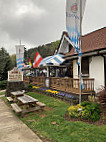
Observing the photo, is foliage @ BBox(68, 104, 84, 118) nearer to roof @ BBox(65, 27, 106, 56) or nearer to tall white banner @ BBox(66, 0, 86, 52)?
tall white banner @ BBox(66, 0, 86, 52)

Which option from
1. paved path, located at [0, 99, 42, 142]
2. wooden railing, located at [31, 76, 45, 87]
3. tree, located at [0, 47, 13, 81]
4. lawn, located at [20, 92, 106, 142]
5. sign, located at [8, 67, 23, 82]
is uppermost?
tree, located at [0, 47, 13, 81]

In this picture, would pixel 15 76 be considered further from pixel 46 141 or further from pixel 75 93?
pixel 46 141

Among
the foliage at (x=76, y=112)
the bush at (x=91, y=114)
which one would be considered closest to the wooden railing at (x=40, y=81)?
the foliage at (x=76, y=112)

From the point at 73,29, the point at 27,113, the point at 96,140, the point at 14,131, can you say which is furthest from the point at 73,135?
the point at 73,29

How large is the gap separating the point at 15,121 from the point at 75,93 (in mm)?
3868

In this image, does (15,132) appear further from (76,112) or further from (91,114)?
(91,114)

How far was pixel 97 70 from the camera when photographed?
7.68 m

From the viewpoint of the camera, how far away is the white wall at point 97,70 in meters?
7.39

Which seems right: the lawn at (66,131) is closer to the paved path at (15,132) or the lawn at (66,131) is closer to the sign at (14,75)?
the paved path at (15,132)

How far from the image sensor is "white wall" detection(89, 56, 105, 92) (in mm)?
7395

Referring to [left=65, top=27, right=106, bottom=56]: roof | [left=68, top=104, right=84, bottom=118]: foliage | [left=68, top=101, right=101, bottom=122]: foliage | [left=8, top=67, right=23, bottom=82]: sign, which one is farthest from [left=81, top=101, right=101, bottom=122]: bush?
[left=8, top=67, right=23, bottom=82]: sign

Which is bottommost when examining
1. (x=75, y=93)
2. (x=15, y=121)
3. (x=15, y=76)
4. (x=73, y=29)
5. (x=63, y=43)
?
(x=15, y=121)

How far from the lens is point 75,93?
24.2 ft

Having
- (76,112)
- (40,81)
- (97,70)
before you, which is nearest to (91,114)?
(76,112)
